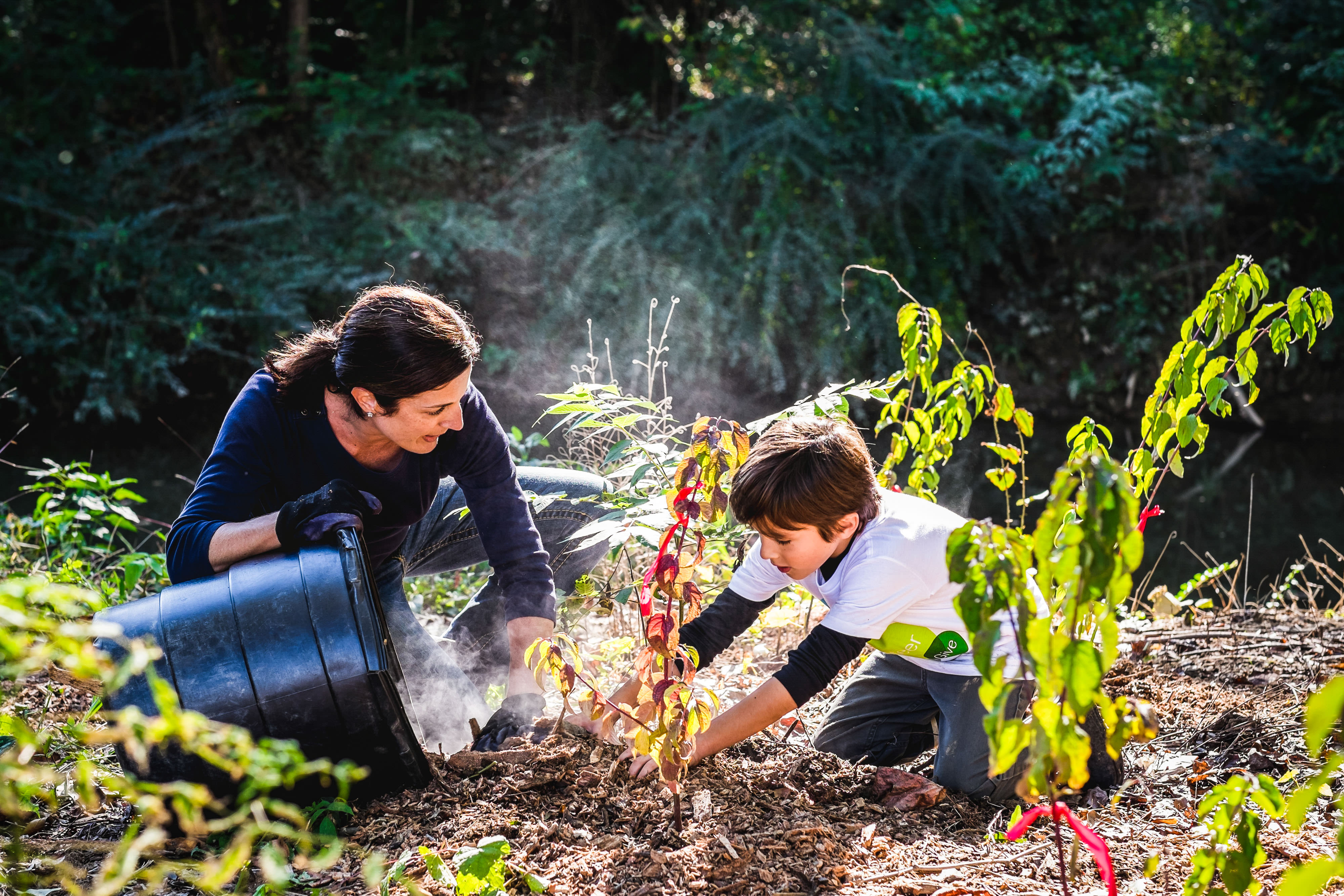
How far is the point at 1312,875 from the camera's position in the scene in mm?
899

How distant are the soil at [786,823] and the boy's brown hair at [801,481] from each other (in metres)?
0.54

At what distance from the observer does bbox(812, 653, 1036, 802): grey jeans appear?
6.81 ft

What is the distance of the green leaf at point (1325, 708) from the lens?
0.78 m

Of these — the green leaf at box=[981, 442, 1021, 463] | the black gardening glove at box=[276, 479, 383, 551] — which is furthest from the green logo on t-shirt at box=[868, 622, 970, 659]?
the black gardening glove at box=[276, 479, 383, 551]

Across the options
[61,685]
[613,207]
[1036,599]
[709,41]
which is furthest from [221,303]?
[1036,599]

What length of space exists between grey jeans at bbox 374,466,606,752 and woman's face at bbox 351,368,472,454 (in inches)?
17.0

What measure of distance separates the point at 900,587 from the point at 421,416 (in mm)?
1109

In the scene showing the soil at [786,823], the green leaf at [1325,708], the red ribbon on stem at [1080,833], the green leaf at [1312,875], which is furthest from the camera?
the soil at [786,823]

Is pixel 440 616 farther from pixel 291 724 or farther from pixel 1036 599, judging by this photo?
pixel 1036 599

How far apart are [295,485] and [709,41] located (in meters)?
7.48

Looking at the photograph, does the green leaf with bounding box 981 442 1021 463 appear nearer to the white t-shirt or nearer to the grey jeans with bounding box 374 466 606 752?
the white t-shirt

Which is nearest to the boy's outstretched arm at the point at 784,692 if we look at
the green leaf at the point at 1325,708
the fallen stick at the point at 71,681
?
the green leaf at the point at 1325,708

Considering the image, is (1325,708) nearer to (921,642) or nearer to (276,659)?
(921,642)

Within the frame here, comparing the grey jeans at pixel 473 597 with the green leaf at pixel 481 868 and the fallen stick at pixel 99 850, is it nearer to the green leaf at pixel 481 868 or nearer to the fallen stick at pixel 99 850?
the fallen stick at pixel 99 850
